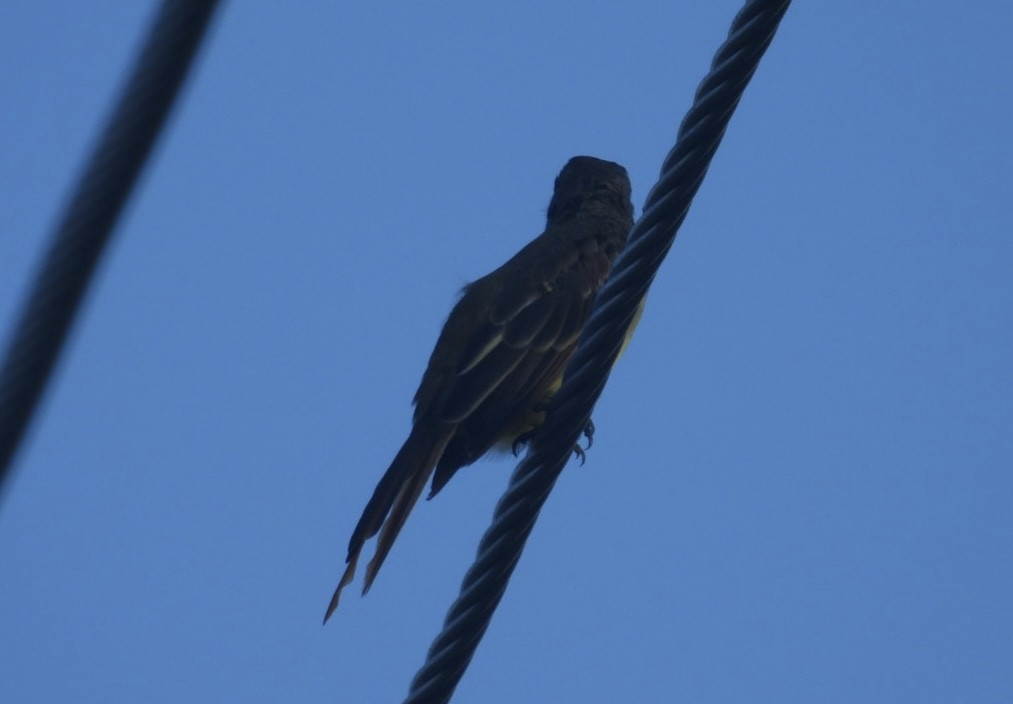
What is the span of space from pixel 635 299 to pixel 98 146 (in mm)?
1588

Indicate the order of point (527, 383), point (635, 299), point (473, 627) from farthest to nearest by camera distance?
point (527, 383) → point (635, 299) → point (473, 627)

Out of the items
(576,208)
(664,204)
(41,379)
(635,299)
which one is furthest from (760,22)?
(576,208)

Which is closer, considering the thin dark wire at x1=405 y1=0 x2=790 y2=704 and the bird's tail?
the thin dark wire at x1=405 y1=0 x2=790 y2=704

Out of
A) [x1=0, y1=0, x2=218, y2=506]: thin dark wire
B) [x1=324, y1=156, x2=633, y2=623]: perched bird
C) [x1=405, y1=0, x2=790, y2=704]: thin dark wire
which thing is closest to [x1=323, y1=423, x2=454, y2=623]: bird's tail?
[x1=324, y1=156, x2=633, y2=623]: perched bird

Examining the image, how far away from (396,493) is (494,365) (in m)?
0.88

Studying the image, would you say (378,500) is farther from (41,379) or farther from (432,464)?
(41,379)

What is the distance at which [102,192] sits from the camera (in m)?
1.65

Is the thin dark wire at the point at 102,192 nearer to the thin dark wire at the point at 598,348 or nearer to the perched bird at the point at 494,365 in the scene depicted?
the thin dark wire at the point at 598,348

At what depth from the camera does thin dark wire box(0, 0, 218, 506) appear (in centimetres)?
164

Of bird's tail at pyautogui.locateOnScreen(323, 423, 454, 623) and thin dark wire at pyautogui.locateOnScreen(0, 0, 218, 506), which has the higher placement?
bird's tail at pyautogui.locateOnScreen(323, 423, 454, 623)

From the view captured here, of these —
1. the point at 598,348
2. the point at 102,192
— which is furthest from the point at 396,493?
the point at 102,192

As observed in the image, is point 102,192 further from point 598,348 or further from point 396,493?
point 396,493

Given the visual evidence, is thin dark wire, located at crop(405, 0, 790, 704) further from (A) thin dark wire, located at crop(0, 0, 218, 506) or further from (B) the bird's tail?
(B) the bird's tail

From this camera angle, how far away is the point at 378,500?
592 centimetres
